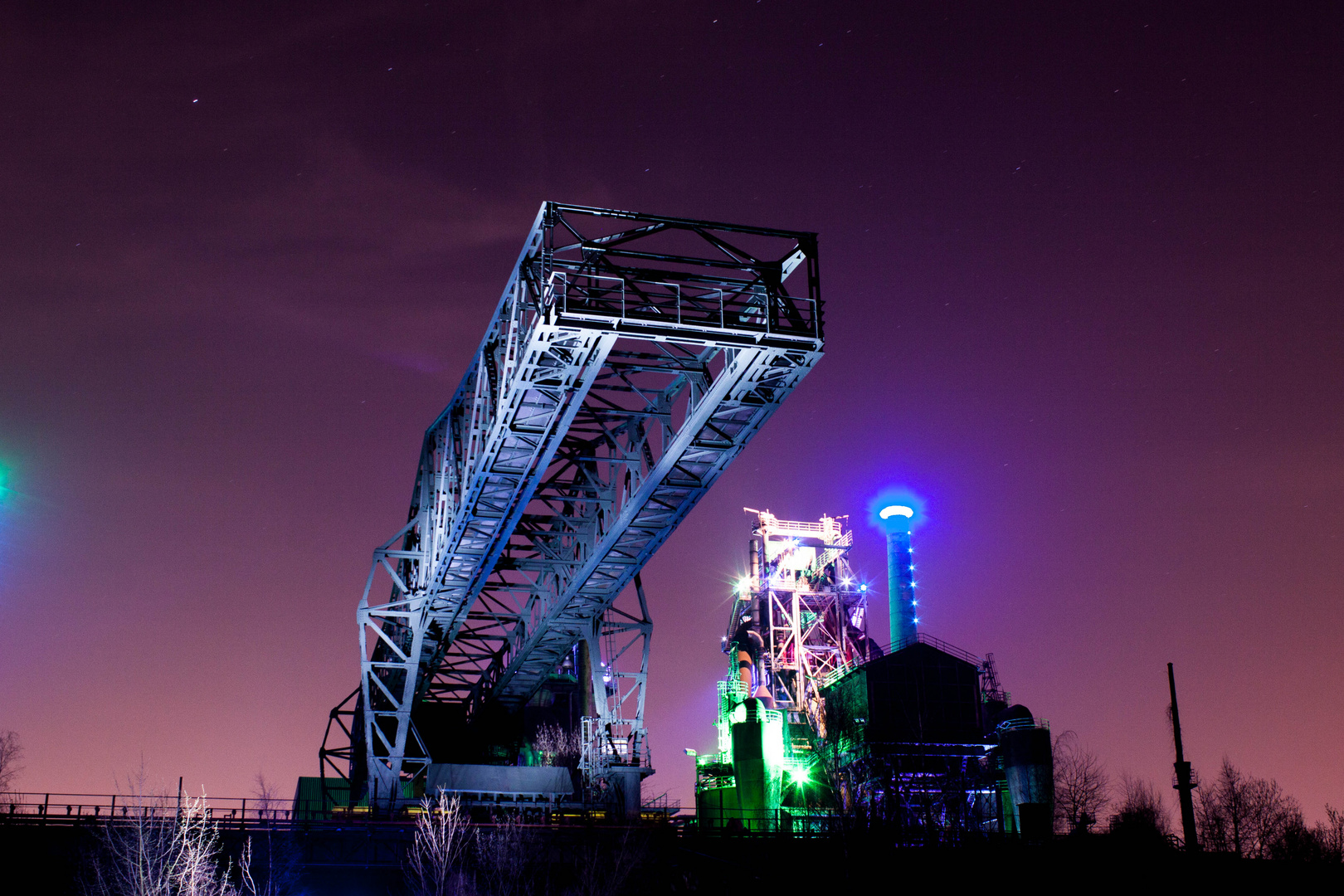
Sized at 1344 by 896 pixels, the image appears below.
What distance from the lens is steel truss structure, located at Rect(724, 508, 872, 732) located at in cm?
6888

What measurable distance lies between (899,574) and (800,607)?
8.28 metres

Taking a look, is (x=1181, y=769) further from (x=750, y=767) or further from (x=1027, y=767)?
(x=750, y=767)

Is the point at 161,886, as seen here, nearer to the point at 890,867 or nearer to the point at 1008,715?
the point at 890,867

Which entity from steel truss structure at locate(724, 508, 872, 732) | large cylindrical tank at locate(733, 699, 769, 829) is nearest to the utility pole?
large cylindrical tank at locate(733, 699, 769, 829)

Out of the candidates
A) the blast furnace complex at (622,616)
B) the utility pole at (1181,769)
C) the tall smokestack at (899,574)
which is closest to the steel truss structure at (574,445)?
the blast furnace complex at (622,616)

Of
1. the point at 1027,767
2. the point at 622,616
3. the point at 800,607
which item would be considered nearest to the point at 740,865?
the point at 622,616

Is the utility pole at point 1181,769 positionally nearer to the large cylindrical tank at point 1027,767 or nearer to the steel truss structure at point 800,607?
the large cylindrical tank at point 1027,767

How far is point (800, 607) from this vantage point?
7150cm

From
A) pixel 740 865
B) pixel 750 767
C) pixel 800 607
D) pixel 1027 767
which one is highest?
pixel 800 607

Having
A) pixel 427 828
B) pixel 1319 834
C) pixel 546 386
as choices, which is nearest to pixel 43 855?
pixel 427 828

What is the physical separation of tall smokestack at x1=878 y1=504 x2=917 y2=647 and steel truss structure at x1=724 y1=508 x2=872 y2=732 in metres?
2.15

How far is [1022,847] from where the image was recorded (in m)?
36.8

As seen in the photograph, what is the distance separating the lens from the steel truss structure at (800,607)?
6888cm

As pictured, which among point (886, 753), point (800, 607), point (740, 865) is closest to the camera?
point (740, 865)
